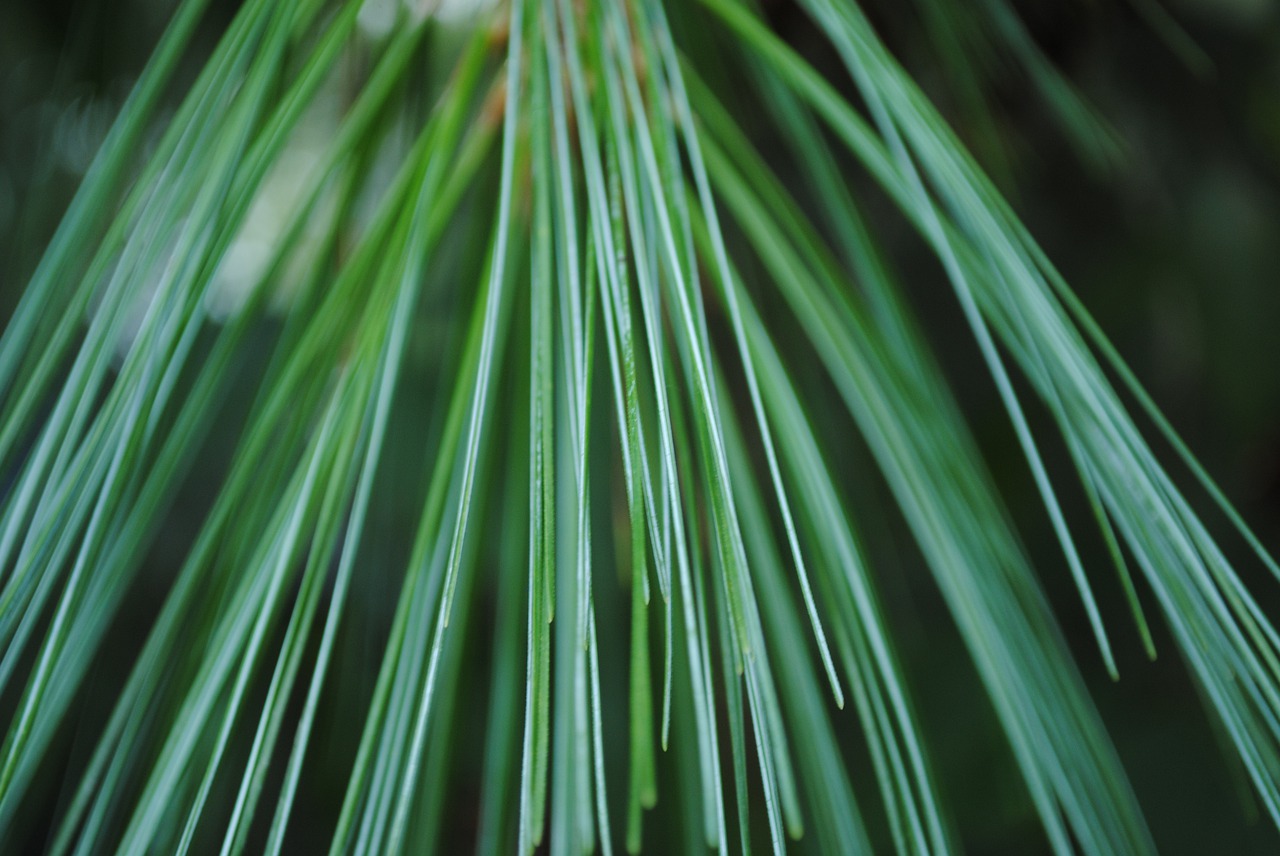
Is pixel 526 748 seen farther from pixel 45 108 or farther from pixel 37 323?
pixel 45 108

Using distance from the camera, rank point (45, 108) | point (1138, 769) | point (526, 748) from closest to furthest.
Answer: point (526, 748) → point (45, 108) → point (1138, 769)

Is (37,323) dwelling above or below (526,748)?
above

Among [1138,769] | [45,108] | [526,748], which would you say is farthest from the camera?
[1138,769]

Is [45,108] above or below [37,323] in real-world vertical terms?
above

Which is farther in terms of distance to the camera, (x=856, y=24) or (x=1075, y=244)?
(x=1075, y=244)

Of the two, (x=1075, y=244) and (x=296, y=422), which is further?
(x=1075, y=244)

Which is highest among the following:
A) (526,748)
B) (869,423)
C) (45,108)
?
(45,108)

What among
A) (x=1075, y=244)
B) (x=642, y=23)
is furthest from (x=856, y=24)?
(x=1075, y=244)

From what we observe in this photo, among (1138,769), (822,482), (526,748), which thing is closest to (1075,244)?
(1138,769)
